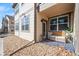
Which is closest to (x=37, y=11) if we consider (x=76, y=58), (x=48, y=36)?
(x=48, y=36)

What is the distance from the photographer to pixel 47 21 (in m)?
9.29

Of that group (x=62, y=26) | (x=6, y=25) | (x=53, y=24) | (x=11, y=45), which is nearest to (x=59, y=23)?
(x=62, y=26)

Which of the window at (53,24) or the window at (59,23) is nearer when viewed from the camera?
the window at (59,23)

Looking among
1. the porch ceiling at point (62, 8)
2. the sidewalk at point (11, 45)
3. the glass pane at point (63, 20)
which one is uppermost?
the porch ceiling at point (62, 8)

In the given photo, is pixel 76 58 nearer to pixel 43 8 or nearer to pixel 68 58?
pixel 68 58

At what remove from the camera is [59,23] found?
8375mm

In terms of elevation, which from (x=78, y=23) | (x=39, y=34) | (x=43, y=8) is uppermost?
(x=43, y=8)

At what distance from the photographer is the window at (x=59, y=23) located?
308 inches

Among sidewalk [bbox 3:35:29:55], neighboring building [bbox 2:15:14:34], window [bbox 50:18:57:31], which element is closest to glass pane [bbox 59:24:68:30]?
window [bbox 50:18:57:31]

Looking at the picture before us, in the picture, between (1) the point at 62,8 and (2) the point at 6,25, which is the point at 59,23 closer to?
(1) the point at 62,8

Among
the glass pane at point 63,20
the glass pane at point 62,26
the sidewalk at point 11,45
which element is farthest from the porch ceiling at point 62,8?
the sidewalk at point 11,45

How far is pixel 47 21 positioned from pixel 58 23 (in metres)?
1.11

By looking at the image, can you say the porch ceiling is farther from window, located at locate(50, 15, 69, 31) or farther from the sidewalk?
the sidewalk

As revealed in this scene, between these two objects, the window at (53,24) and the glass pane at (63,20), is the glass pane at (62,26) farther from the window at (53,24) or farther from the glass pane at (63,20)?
the window at (53,24)
